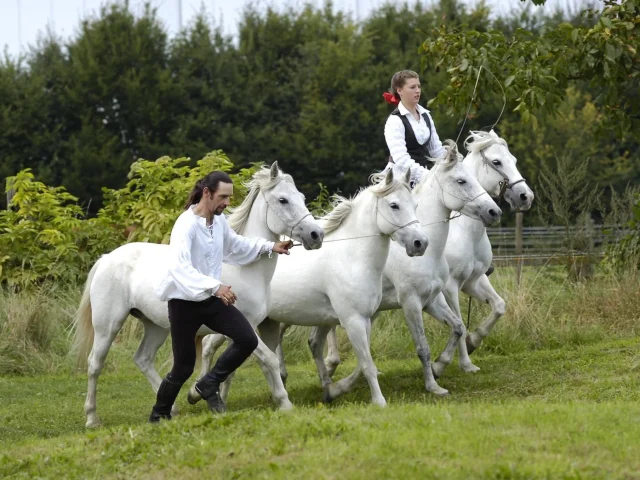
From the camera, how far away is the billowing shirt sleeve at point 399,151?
10.9 m

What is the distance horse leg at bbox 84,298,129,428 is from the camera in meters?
9.97

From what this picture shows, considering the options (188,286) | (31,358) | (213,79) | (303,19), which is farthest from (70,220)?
(303,19)

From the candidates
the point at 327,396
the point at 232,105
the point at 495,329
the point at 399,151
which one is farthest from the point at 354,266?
the point at 232,105

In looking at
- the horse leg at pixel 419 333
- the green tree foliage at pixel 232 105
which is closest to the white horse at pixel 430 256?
the horse leg at pixel 419 333

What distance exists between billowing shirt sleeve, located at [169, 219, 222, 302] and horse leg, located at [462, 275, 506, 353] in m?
4.57

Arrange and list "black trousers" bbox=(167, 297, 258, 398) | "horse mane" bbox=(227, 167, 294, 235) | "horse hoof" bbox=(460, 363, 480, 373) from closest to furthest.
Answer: "black trousers" bbox=(167, 297, 258, 398)
"horse mane" bbox=(227, 167, 294, 235)
"horse hoof" bbox=(460, 363, 480, 373)

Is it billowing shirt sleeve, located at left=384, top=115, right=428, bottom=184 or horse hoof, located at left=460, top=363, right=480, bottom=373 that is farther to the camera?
horse hoof, located at left=460, top=363, right=480, bottom=373

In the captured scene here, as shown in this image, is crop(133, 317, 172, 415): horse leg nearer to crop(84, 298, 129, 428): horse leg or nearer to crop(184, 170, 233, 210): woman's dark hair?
crop(84, 298, 129, 428): horse leg

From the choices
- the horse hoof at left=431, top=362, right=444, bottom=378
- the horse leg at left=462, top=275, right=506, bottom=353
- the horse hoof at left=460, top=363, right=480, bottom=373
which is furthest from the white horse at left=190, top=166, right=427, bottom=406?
the horse leg at left=462, top=275, right=506, bottom=353

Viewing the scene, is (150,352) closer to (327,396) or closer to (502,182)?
(327,396)

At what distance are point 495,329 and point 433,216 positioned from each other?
11.7 feet

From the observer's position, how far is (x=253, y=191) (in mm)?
9484

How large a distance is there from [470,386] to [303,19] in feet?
93.2

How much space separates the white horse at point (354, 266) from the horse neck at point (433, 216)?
0.62 m
